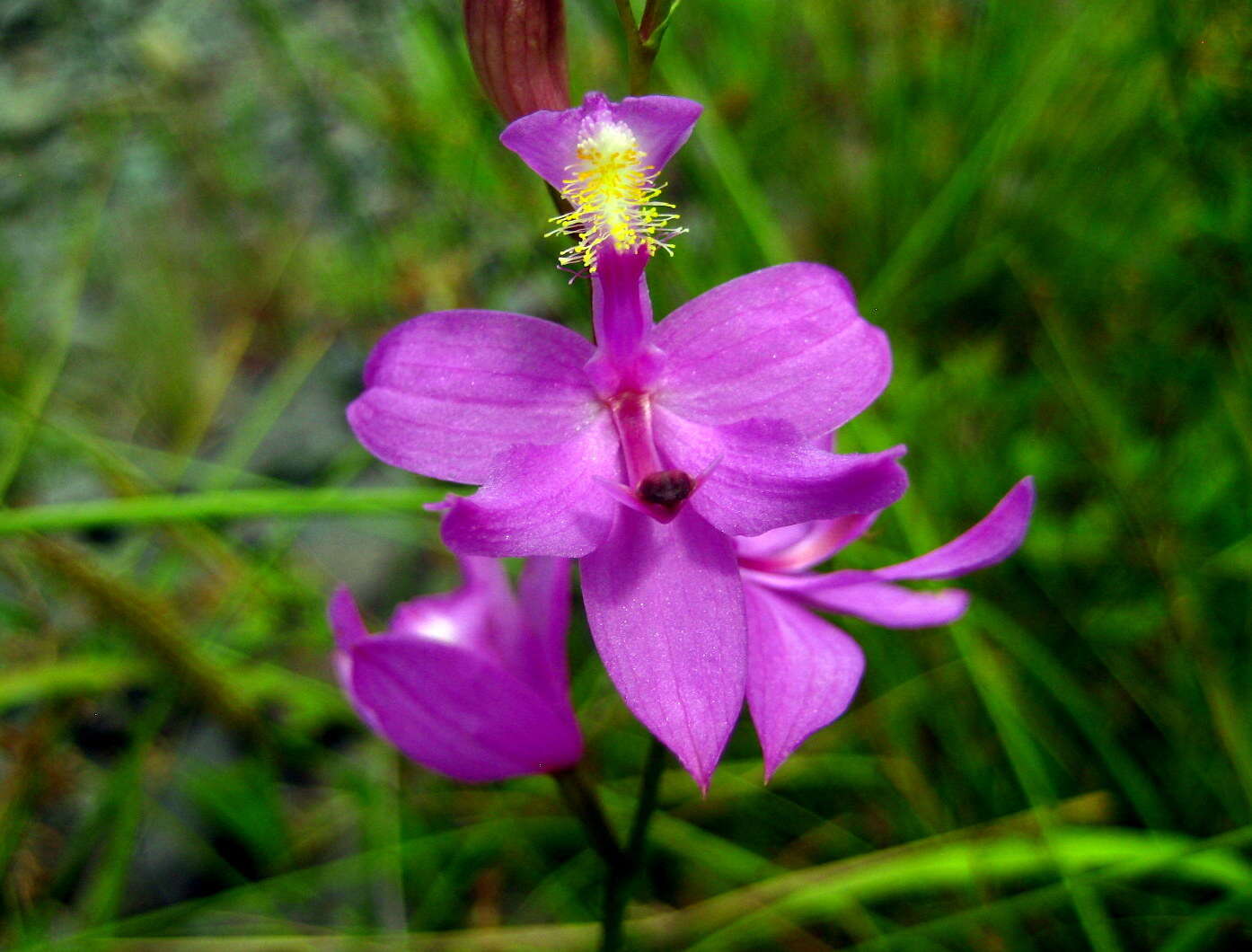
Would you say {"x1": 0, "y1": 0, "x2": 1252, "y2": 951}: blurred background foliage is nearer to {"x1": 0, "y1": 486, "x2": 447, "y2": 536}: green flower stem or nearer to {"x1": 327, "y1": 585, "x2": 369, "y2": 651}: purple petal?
{"x1": 0, "y1": 486, "x2": 447, "y2": 536}: green flower stem

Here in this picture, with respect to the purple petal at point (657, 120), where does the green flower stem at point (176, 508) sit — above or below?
above

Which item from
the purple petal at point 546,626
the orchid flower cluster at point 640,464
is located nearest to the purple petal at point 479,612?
the purple petal at point 546,626

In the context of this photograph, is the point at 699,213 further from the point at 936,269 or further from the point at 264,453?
the point at 264,453

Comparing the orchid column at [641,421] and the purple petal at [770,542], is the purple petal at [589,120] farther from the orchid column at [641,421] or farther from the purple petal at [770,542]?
the purple petal at [770,542]

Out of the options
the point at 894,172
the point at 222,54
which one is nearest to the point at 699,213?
the point at 894,172

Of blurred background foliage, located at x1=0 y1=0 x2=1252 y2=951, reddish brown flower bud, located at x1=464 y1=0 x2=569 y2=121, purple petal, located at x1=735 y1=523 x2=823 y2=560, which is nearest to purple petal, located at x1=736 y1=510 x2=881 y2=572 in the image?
purple petal, located at x1=735 y1=523 x2=823 y2=560

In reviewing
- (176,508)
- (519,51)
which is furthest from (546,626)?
(176,508)
